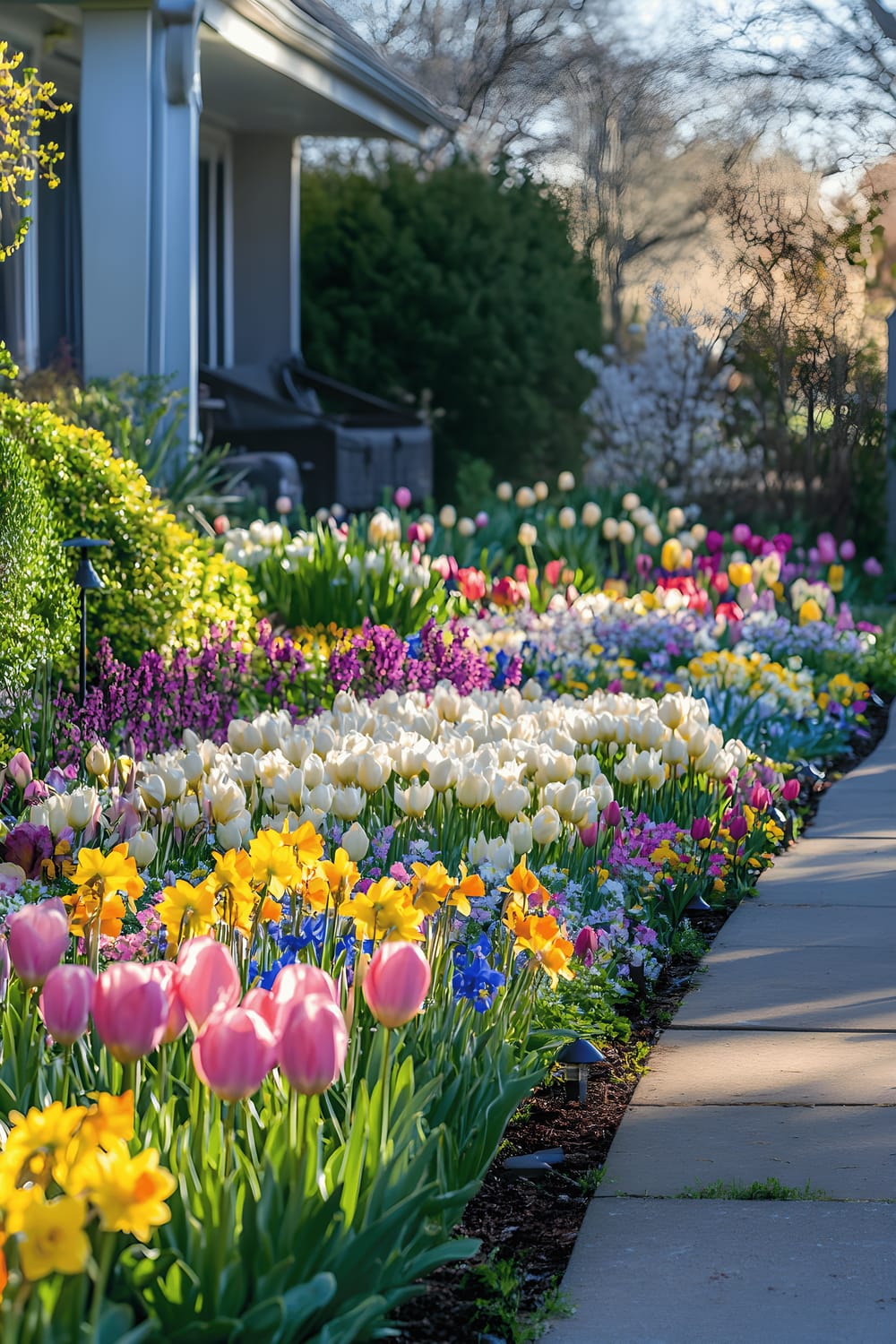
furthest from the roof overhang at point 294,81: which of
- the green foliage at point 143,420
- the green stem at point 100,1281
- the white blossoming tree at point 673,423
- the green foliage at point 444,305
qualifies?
the green stem at point 100,1281

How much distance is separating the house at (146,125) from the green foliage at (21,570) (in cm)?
491

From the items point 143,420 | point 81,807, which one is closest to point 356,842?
point 81,807

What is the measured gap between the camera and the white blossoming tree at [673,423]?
13898mm

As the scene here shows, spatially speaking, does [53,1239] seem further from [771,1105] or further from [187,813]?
[187,813]

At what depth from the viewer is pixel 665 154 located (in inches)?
1171

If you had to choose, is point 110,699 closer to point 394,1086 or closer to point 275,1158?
point 394,1086

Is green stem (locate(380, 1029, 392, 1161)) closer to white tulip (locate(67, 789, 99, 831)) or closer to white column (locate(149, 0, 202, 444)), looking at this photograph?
white tulip (locate(67, 789, 99, 831))

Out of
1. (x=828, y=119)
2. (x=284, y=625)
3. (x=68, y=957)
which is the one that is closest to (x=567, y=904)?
(x=68, y=957)

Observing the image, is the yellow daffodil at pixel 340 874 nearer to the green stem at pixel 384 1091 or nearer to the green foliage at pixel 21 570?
the green stem at pixel 384 1091

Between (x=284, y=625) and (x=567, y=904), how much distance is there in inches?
165

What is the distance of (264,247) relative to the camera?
1505 cm

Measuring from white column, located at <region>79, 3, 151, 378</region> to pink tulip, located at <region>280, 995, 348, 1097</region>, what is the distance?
8632 mm

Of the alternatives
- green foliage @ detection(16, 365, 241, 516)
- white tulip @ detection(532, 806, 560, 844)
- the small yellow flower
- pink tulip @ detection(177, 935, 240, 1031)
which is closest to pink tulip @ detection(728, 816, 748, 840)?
white tulip @ detection(532, 806, 560, 844)

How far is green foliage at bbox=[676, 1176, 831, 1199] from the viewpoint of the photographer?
2.80m
